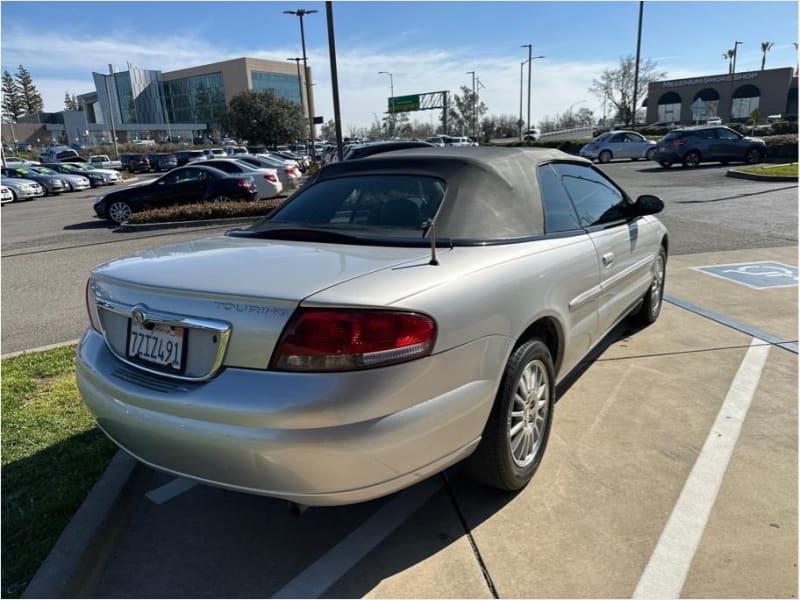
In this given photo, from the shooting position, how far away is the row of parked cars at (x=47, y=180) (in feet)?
88.7

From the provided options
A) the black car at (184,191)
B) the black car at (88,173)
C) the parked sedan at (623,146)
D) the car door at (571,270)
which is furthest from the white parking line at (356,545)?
the black car at (88,173)

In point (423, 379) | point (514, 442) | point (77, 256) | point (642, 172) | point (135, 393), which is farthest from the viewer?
point (642, 172)

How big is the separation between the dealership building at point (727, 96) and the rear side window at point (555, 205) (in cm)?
7192

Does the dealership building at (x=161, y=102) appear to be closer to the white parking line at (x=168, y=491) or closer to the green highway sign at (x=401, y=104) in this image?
the green highway sign at (x=401, y=104)

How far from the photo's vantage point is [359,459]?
207 cm

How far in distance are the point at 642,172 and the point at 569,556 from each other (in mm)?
23599

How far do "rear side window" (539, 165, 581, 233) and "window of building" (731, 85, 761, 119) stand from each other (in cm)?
7634

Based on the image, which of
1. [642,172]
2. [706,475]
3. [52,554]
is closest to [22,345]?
[52,554]

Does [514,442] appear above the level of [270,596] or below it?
above

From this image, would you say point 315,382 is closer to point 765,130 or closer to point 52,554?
point 52,554

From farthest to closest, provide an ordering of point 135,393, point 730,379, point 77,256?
point 77,256, point 730,379, point 135,393

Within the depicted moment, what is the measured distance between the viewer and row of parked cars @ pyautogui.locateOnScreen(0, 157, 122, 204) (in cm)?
2705

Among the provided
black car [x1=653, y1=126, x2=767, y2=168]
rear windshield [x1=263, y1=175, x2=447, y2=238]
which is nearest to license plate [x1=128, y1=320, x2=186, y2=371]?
rear windshield [x1=263, y1=175, x2=447, y2=238]

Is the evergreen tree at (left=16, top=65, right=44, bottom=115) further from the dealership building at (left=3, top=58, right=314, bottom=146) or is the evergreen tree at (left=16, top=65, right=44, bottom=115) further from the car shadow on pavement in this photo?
the car shadow on pavement
